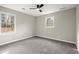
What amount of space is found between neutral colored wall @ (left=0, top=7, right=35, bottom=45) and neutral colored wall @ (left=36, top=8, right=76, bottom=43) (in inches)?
43.3

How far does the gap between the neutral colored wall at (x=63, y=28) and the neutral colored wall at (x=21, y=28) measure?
3.61 feet

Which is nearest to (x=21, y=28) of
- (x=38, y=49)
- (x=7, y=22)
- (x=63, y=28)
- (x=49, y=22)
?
(x=7, y=22)

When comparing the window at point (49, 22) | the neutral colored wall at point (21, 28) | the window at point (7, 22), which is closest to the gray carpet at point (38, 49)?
the neutral colored wall at point (21, 28)

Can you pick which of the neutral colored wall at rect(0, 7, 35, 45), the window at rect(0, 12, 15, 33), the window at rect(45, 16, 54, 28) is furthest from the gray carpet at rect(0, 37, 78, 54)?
the window at rect(45, 16, 54, 28)

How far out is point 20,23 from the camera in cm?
402

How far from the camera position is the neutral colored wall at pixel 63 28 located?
3.10 meters

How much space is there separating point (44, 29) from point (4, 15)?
115 inches

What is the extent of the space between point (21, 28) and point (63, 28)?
9.04ft

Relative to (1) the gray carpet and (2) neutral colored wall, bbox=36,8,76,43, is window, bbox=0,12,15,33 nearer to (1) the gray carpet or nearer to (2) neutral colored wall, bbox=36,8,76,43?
(1) the gray carpet

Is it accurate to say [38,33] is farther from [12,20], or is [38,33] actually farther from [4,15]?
[4,15]

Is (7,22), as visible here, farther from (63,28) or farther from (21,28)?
(63,28)

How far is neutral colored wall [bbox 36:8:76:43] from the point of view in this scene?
10.2ft

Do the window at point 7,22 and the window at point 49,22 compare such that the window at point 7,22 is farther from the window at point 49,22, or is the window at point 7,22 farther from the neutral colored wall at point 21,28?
the window at point 49,22

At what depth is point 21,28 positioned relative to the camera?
4082 millimetres
